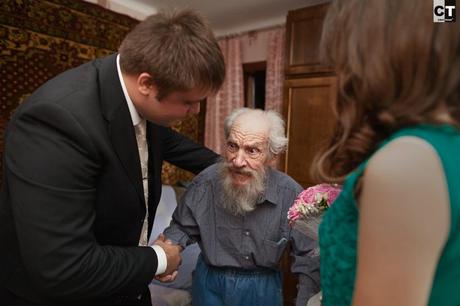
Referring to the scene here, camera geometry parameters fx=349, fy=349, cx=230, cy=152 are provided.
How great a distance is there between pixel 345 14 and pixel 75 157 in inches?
26.5

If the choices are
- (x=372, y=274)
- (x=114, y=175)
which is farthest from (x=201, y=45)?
(x=372, y=274)

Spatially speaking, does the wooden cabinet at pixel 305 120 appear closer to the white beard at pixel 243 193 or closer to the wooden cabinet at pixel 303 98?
the wooden cabinet at pixel 303 98

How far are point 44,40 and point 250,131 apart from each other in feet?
6.56

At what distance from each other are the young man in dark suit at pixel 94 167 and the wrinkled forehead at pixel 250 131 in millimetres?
517

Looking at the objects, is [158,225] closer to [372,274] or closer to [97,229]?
[97,229]

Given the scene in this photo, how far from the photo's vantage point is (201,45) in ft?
3.17

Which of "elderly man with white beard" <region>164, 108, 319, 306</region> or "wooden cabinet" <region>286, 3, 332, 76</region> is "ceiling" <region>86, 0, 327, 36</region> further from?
"elderly man with white beard" <region>164, 108, 319, 306</region>

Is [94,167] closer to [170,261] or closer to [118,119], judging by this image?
[118,119]

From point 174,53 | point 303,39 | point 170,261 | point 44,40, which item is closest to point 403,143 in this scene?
point 174,53

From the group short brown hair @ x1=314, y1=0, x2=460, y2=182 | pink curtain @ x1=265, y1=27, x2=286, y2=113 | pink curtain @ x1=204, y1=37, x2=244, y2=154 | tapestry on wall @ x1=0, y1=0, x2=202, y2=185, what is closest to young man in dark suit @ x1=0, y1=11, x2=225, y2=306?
short brown hair @ x1=314, y1=0, x2=460, y2=182

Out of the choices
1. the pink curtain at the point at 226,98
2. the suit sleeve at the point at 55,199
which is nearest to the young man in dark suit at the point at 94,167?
the suit sleeve at the point at 55,199

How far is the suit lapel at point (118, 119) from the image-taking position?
97 cm

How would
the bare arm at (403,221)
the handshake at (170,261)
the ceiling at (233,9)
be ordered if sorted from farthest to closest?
the ceiling at (233,9), the handshake at (170,261), the bare arm at (403,221)

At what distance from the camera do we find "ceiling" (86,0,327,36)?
3168 millimetres
